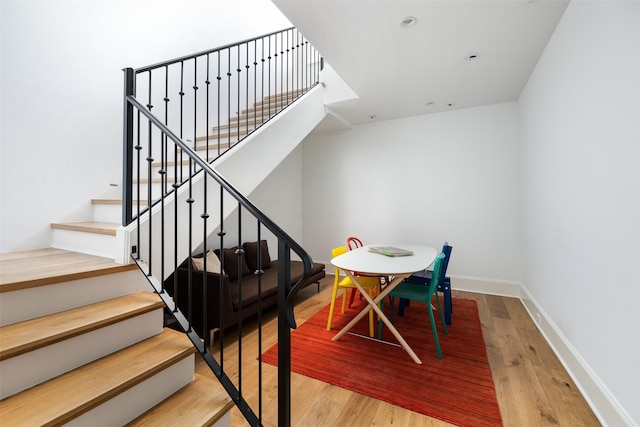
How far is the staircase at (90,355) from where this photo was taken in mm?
1021

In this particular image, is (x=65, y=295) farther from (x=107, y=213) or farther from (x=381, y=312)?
(x=381, y=312)

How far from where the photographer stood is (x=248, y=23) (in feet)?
14.3

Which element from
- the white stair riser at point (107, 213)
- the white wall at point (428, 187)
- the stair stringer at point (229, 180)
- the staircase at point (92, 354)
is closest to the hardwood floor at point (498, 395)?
the staircase at point (92, 354)

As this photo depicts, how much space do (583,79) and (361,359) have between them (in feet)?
8.50

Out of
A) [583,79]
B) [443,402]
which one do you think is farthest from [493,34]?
[443,402]

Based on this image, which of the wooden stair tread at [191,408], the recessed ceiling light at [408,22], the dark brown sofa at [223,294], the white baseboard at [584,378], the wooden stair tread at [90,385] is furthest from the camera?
the dark brown sofa at [223,294]

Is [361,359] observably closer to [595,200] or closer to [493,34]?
[595,200]

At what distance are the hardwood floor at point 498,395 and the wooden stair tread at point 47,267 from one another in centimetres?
113

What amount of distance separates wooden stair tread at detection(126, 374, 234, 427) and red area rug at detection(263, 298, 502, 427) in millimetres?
912

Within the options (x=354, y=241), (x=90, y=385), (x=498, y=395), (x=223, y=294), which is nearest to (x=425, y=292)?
(x=498, y=395)

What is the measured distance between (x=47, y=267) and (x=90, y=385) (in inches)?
33.4

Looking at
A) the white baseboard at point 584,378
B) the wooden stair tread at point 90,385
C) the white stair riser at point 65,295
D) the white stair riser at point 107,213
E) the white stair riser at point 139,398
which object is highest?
the white stair riser at point 107,213

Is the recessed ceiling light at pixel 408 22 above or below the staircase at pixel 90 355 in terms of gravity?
above

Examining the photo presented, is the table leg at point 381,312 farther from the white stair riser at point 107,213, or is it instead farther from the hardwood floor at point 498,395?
the white stair riser at point 107,213
